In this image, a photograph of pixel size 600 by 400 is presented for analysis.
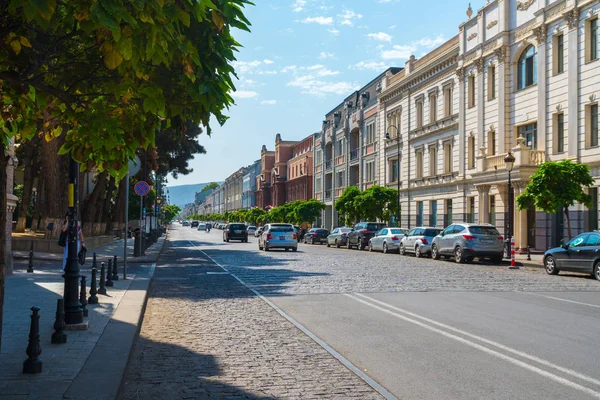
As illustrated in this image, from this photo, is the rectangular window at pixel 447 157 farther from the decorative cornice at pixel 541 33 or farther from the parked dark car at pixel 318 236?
the parked dark car at pixel 318 236

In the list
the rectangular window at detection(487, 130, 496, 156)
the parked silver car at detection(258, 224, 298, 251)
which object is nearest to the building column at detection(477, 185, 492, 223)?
the rectangular window at detection(487, 130, 496, 156)

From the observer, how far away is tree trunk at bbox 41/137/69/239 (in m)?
30.5

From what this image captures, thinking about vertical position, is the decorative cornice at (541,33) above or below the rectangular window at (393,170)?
above

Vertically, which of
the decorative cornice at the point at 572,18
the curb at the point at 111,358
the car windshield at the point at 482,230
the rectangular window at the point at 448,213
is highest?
the decorative cornice at the point at 572,18

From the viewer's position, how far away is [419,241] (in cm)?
3228

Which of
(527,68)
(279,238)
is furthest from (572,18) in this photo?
(279,238)

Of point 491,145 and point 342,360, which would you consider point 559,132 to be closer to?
point 491,145

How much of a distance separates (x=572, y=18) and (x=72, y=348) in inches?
1162

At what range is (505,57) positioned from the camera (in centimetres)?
3659

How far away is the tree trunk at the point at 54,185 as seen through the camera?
3045 centimetres

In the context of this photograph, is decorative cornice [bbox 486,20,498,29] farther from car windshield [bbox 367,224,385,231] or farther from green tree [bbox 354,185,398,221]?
green tree [bbox 354,185,398,221]

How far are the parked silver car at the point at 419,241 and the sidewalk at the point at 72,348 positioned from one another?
66.6 feet

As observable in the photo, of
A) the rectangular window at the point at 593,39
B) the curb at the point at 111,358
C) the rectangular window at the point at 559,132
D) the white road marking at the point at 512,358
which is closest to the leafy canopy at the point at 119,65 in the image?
the curb at the point at 111,358

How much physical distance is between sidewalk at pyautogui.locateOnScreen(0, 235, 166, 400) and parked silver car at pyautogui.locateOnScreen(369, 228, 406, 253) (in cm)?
2313
